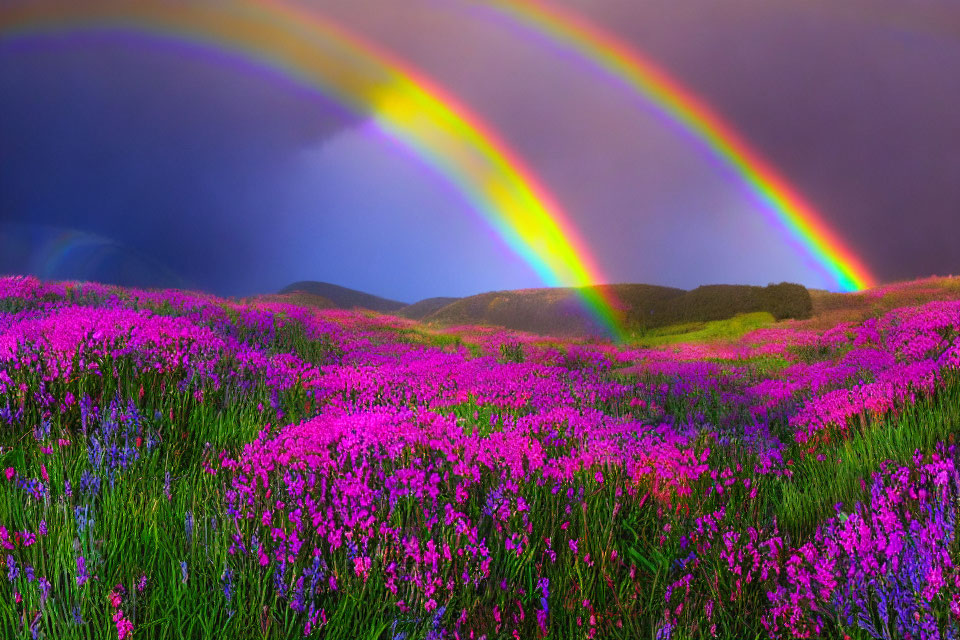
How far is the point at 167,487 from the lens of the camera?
2.46 m

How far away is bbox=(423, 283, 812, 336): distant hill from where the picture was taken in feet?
72.4

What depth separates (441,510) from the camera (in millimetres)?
2482

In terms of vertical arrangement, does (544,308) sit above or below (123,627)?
above

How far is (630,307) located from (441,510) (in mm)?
22836

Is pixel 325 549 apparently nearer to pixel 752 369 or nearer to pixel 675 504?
pixel 675 504

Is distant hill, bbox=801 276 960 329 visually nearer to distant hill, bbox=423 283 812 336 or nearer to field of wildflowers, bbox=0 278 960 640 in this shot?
distant hill, bbox=423 283 812 336

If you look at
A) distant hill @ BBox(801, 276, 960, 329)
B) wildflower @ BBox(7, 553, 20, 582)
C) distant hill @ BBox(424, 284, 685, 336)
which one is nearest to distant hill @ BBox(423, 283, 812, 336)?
distant hill @ BBox(424, 284, 685, 336)

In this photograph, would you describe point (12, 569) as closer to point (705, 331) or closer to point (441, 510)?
point (441, 510)

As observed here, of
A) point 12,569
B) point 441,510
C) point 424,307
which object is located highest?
point 424,307

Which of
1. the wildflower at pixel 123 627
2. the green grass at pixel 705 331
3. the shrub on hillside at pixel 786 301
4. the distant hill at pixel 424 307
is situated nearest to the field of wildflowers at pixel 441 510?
the wildflower at pixel 123 627

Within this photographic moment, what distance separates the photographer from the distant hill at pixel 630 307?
72.4 ft

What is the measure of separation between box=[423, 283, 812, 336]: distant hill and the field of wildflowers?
18229mm

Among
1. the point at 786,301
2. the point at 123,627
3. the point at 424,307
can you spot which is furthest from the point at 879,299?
the point at 424,307

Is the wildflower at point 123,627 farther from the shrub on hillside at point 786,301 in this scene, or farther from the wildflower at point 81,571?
the shrub on hillside at point 786,301
